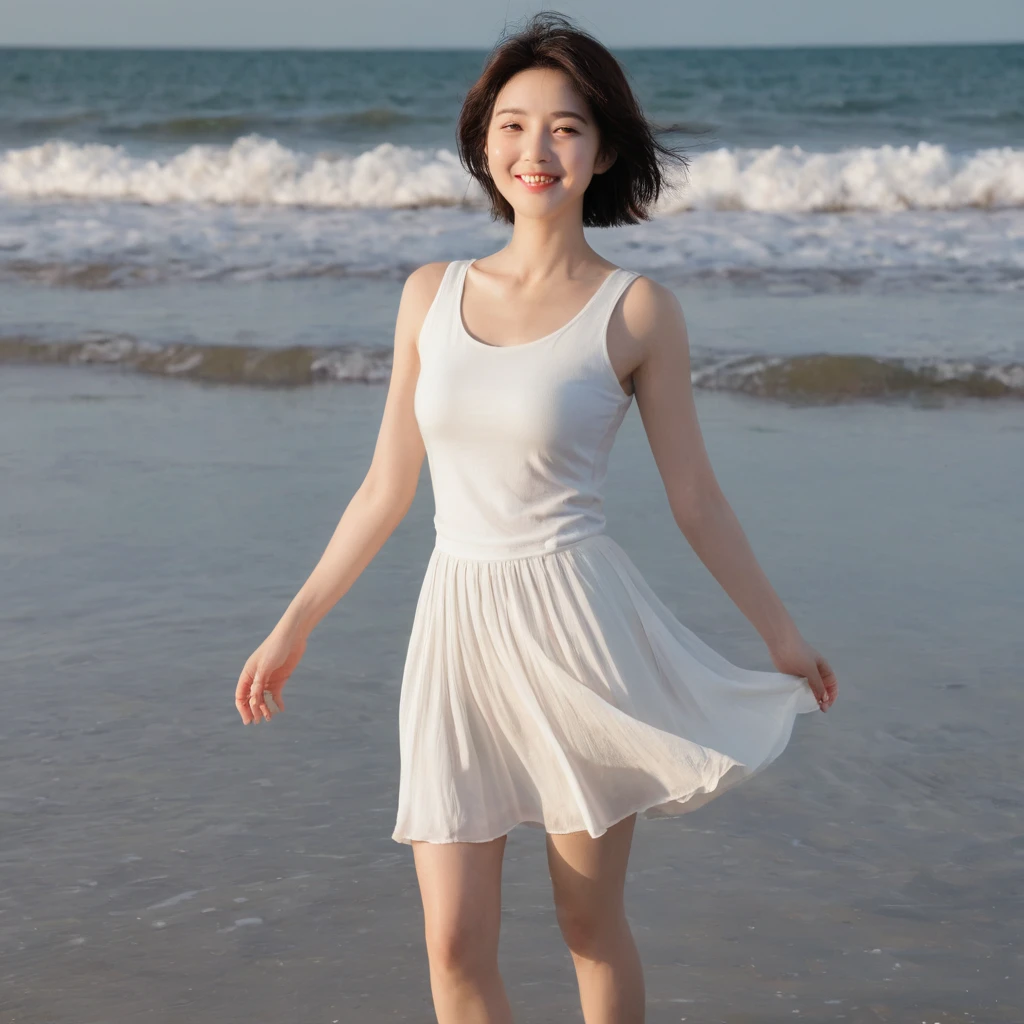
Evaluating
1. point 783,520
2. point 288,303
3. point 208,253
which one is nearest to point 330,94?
point 208,253

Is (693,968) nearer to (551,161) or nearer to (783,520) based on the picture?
(551,161)

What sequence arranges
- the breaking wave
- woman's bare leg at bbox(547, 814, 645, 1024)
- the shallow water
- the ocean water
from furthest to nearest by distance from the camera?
the ocean water → the breaking wave → the shallow water → woman's bare leg at bbox(547, 814, 645, 1024)

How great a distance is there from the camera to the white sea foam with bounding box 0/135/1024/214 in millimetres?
15992

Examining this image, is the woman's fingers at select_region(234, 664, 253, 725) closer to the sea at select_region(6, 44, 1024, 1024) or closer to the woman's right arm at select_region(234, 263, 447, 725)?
the woman's right arm at select_region(234, 263, 447, 725)

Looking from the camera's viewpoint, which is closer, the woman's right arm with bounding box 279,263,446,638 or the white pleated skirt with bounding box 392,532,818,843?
the white pleated skirt with bounding box 392,532,818,843

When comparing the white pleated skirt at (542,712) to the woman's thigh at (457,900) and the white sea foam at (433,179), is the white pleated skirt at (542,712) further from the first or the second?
the white sea foam at (433,179)

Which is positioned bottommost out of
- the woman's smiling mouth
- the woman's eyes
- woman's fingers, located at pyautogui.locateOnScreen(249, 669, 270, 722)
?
woman's fingers, located at pyautogui.locateOnScreen(249, 669, 270, 722)

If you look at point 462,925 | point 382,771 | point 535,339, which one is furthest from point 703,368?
point 462,925

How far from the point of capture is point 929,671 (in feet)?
14.0

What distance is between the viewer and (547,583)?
2.25 m

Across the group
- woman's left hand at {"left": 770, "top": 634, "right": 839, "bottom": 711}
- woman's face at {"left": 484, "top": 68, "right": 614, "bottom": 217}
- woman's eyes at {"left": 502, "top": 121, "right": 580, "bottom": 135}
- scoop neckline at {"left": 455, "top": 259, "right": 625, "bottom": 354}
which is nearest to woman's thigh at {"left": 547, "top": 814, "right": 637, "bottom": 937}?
woman's left hand at {"left": 770, "top": 634, "right": 839, "bottom": 711}

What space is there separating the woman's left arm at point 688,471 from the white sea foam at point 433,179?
498 inches

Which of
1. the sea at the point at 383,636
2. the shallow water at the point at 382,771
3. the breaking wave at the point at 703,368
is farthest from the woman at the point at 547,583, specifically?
the breaking wave at the point at 703,368

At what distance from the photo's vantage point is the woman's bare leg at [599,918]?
2.30m
